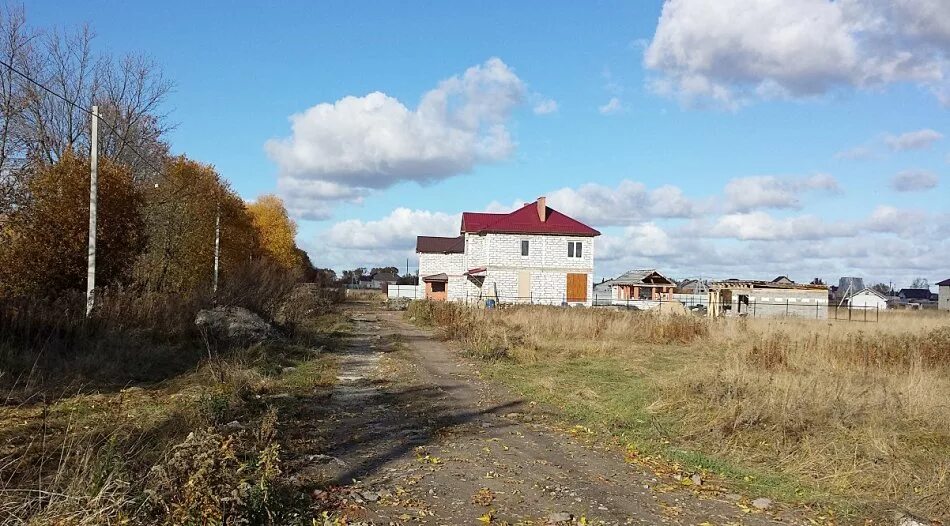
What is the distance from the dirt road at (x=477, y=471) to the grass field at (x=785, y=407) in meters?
0.72

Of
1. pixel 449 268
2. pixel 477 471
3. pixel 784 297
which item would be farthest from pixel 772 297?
pixel 477 471

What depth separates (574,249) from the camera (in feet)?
158

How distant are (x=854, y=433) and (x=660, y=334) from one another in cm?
1555

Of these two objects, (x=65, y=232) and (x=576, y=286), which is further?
(x=576, y=286)

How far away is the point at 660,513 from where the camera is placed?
5.88 m

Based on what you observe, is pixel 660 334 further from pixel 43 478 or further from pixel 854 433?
pixel 43 478

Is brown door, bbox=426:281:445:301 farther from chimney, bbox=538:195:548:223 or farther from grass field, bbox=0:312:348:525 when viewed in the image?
grass field, bbox=0:312:348:525

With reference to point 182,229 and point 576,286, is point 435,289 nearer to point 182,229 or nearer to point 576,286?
point 576,286

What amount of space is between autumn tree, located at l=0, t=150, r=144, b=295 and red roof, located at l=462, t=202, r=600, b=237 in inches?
1162

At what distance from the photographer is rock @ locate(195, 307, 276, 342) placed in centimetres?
1684

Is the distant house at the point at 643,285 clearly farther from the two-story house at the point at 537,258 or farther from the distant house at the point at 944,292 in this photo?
the distant house at the point at 944,292

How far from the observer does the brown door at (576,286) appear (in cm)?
4809

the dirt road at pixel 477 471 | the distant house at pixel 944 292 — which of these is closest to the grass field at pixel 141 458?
the dirt road at pixel 477 471

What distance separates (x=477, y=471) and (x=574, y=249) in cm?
4194
